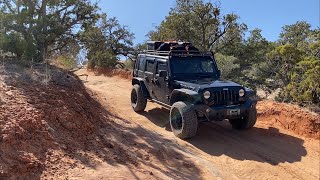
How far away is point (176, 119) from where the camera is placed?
8117 mm

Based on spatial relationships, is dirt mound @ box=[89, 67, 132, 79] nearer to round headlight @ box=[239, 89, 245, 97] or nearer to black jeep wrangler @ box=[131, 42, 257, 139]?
black jeep wrangler @ box=[131, 42, 257, 139]

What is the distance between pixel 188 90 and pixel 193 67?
1182mm

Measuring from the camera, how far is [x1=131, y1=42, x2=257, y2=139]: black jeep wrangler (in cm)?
762

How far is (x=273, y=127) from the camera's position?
9.07 m

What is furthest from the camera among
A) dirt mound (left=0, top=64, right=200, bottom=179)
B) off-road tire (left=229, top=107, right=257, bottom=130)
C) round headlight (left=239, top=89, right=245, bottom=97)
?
off-road tire (left=229, top=107, right=257, bottom=130)

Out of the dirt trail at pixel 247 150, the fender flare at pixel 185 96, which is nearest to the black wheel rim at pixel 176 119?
the dirt trail at pixel 247 150

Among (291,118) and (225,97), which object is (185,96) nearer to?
(225,97)

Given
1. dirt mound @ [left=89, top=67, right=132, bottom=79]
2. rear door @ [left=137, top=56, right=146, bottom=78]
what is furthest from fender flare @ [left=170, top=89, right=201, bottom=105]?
dirt mound @ [left=89, top=67, right=132, bottom=79]

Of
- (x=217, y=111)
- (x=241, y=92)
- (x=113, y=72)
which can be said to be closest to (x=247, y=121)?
(x=241, y=92)

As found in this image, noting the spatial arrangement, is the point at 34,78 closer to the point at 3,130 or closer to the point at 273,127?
the point at 3,130

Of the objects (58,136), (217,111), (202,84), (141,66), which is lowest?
(58,136)

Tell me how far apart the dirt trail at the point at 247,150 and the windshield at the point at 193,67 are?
53.6 inches

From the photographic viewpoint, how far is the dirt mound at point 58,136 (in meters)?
4.89

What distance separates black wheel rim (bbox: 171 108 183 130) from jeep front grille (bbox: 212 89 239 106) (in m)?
0.88
